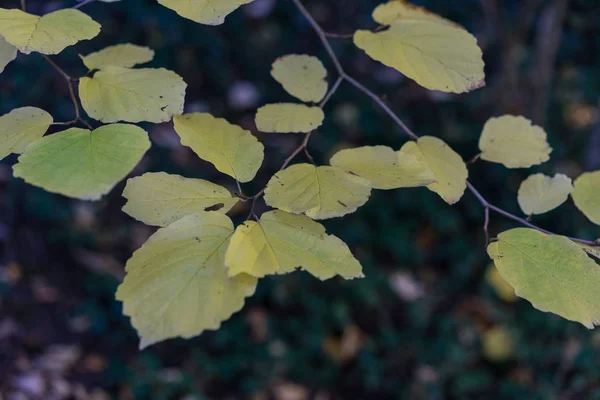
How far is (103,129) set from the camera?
617mm

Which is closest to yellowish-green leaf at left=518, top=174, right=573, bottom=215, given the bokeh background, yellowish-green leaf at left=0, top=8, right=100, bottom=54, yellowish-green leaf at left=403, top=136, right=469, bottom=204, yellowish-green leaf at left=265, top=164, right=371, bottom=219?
yellowish-green leaf at left=403, top=136, right=469, bottom=204

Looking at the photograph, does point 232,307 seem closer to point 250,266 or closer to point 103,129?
point 250,266

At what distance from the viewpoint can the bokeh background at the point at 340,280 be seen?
197 cm

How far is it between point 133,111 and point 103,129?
6cm

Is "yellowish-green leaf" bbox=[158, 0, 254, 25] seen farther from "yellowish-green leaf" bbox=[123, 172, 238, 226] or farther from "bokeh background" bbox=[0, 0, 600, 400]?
"bokeh background" bbox=[0, 0, 600, 400]

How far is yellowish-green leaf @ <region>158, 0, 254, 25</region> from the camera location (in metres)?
0.66

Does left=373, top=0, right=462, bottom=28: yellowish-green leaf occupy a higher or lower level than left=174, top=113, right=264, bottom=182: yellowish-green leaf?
higher

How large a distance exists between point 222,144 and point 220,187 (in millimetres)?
71

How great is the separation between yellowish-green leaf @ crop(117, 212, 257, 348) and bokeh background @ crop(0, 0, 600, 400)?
1.48m

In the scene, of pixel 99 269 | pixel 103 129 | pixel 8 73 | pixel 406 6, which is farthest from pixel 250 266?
pixel 8 73

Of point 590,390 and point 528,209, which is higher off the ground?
point 528,209

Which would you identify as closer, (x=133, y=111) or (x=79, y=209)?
(x=133, y=111)

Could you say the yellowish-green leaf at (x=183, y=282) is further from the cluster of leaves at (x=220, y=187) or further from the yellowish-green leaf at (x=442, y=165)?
the yellowish-green leaf at (x=442, y=165)

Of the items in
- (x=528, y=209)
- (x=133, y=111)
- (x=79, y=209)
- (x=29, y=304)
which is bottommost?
(x=29, y=304)
